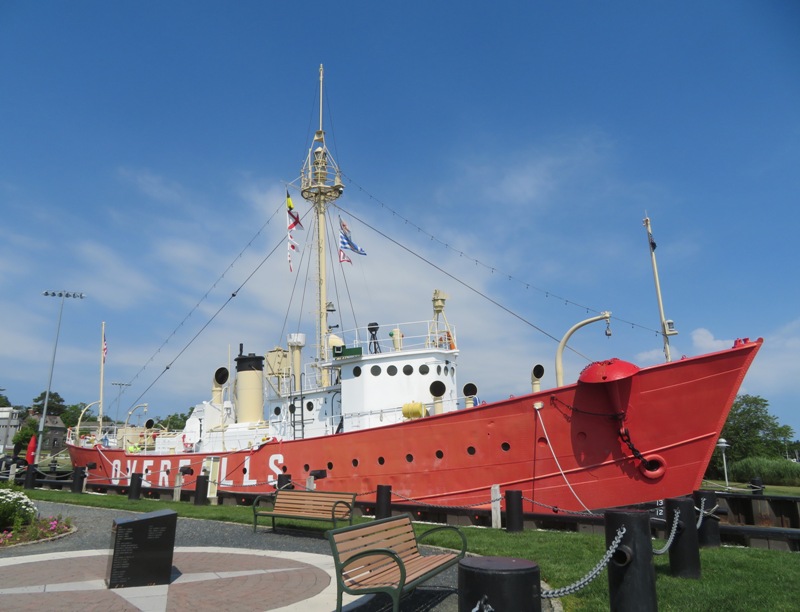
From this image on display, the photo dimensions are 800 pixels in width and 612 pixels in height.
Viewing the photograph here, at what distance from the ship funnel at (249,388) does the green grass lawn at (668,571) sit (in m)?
13.4

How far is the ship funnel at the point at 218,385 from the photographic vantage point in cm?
2219

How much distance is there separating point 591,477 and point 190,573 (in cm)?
742

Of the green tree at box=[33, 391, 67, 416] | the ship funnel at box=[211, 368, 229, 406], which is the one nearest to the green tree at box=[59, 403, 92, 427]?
the green tree at box=[33, 391, 67, 416]

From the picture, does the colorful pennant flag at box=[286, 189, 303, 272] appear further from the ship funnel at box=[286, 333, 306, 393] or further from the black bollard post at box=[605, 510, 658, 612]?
the black bollard post at box=[605, 510, 658, 612]

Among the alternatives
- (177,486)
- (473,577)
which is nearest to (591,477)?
(473,577)

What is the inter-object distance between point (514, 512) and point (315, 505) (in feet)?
10.5

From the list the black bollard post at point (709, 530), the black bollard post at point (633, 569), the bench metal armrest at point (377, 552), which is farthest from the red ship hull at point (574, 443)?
the bench metal armrest at point (377, 552)

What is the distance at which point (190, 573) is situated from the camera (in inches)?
256

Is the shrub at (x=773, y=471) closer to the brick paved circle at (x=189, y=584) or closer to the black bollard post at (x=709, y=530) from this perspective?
the black bollard post at (x=709, y=530)

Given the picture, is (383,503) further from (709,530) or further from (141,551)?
(709,530)

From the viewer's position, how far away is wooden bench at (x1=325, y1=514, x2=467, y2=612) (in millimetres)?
4352

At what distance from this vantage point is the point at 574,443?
10797mm

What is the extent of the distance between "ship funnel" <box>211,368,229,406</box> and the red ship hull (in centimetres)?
1051

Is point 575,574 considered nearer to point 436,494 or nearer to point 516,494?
point 516,494
